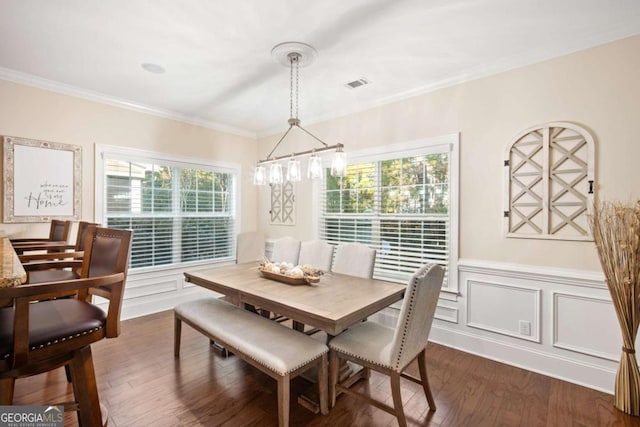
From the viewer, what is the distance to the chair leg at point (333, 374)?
6.68ft

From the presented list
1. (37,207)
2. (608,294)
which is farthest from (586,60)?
(37,207)

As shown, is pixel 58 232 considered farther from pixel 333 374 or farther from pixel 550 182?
pixel 550 182

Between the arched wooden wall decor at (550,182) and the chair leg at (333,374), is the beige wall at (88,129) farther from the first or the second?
the arched wooden wall decor at (550,182)

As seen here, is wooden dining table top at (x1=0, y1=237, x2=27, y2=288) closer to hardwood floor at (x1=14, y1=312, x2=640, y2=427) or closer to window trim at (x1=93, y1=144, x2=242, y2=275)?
hardwood floor at (x1=14, y1=312, x2=640, y2=427)

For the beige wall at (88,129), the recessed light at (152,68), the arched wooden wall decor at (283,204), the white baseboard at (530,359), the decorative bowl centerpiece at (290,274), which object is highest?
the recessed light at (152,68)

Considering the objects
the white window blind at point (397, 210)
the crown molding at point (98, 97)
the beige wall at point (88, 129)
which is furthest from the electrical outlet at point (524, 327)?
the crown molding at point (98, 97)

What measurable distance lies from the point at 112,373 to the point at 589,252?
3.90 meters

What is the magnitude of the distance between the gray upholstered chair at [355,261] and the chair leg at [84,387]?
2077 millimetres

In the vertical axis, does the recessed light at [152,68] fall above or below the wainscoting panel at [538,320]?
above

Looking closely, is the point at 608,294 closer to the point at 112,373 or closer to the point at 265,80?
the point at 265,80

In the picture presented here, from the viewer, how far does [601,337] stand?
7.59ft

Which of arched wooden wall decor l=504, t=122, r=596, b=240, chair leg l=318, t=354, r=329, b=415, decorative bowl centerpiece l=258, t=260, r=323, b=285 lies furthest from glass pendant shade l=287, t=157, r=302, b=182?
arched wooden wall decor l=504, t=122, r=596, b=240

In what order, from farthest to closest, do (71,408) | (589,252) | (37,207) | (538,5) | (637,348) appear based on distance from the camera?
(37,207) → (589,252) → (637,348) → (538,5) → (71,408)

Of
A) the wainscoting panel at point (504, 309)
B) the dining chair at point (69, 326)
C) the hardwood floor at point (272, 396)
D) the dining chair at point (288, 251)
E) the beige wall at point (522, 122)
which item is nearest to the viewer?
the dining chair at point (69, 326)
